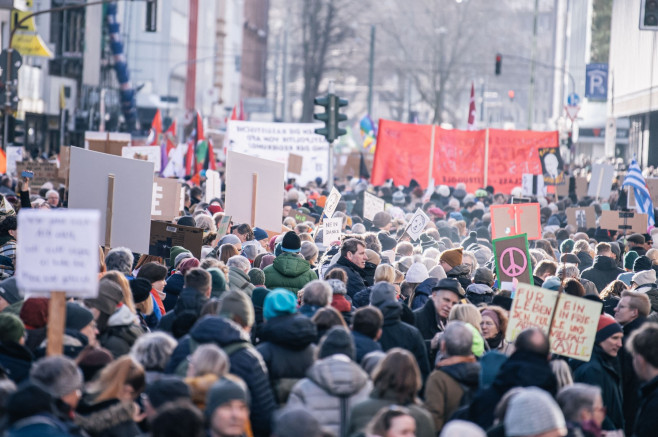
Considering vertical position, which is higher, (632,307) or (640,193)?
(640,193)

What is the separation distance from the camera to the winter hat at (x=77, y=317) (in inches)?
285

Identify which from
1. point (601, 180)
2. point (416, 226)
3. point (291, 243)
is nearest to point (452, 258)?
point (291, 243)

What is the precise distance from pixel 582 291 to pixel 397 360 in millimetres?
3513

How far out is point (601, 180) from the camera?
24641 mm

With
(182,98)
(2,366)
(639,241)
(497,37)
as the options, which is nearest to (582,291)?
(2,366)

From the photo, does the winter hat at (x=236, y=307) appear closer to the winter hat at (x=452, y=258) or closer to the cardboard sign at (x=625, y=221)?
the winter hat at (x=452, y=258)

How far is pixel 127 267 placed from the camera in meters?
9.67

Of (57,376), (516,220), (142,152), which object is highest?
(142,152)

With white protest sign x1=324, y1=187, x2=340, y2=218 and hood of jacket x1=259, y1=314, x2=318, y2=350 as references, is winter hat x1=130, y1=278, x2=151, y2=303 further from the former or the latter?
white protest sign x1=324, y1=187, x2=340, y2=218

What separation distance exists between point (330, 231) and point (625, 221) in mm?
4763

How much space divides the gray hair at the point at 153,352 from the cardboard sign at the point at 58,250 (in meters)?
0.47

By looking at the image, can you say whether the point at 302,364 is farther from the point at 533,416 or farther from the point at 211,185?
the point at 211,185

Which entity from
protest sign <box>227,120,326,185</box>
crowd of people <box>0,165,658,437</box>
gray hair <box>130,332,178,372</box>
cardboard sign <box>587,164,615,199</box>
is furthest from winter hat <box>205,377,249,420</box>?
protest sign <box>227,120,326,185</box>

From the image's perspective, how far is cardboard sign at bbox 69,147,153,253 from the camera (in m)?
11.5
